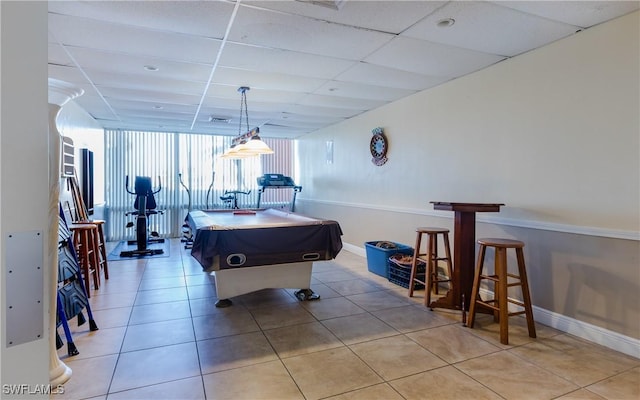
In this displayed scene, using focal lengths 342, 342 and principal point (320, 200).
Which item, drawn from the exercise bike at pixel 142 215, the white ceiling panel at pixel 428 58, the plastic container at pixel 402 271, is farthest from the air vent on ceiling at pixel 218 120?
the plastic container at pixel 402 271

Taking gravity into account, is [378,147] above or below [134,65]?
below

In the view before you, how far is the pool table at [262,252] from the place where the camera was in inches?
126

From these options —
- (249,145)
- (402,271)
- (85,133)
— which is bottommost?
(402,271)

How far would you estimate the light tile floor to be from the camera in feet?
7.00

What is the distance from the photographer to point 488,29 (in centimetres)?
279

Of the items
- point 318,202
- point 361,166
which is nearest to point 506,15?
point 361,166

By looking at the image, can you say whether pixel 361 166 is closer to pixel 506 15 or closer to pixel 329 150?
pixel 329 150

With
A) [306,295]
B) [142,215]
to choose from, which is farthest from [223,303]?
[142,215]

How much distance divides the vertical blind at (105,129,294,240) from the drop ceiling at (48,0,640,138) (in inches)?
108

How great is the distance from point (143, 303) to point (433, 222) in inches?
139

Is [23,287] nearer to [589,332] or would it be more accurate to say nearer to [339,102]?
[589,332]

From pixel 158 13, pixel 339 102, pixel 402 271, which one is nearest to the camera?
pixel 158 13

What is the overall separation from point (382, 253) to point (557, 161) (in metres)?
2.35

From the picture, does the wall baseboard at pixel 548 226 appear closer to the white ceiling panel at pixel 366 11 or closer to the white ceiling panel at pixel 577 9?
the white ceiling panel at pixel 577 9
